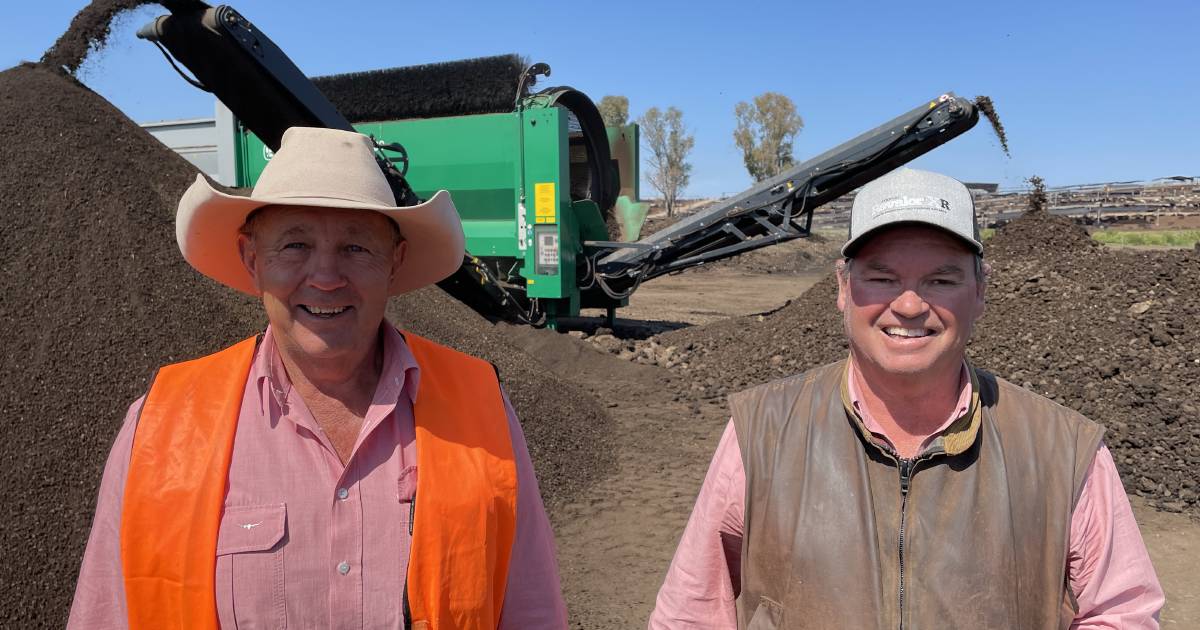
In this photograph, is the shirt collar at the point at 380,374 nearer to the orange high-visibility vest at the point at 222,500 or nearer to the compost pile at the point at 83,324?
the orange high-visibility vest at the point at 222,500

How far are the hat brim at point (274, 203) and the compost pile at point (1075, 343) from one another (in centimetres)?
510

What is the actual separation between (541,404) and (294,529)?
14.7ft

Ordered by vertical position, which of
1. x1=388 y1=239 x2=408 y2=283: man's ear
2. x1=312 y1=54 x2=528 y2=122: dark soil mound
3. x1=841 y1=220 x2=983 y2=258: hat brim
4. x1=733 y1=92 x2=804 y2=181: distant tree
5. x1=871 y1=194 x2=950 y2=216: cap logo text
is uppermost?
Answer: x1=733 y1=92 x2=804 y2=181: distant tree

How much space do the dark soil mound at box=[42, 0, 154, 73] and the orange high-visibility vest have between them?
5.54m

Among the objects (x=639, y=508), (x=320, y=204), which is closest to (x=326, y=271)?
(x=320, y=204)

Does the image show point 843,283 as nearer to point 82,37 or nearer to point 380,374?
point 380,374

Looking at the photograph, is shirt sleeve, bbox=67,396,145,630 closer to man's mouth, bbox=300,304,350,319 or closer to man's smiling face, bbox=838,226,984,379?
man's mouth, bbox=300,304,350,319

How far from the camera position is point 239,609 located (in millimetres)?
1394

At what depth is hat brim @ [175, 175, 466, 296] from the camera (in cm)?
160

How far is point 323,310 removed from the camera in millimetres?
1562

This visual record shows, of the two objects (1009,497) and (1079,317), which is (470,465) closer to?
(1009,497)

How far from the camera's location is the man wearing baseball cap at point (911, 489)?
4.37 feet

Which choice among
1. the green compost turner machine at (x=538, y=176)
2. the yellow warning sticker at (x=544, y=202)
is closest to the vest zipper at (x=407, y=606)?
the green compost turner machine at (x=538, y=176)

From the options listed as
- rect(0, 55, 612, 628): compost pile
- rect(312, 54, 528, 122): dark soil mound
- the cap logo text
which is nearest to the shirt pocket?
the cap logo text
